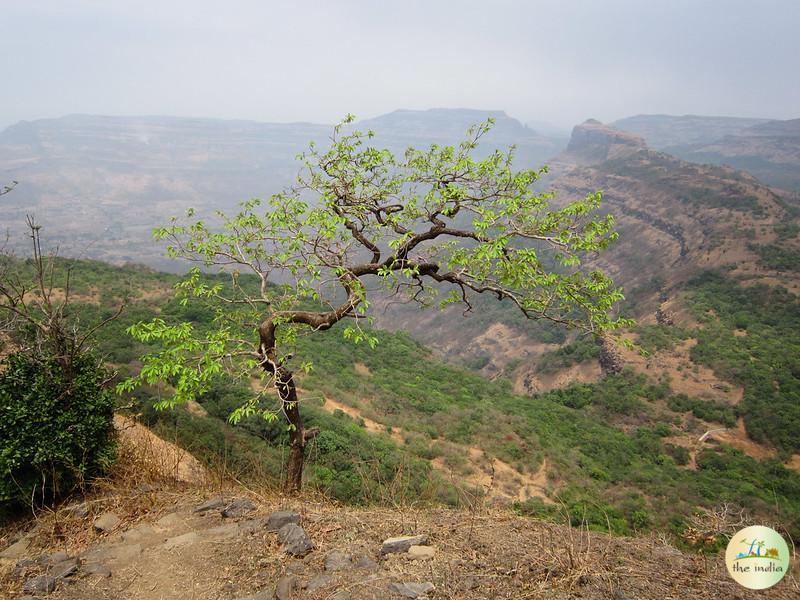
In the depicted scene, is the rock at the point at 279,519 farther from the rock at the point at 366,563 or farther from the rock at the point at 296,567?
the rock at the point at 366,563

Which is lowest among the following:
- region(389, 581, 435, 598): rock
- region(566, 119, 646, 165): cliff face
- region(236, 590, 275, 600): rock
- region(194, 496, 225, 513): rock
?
region(194, 496, 225, 513): rock

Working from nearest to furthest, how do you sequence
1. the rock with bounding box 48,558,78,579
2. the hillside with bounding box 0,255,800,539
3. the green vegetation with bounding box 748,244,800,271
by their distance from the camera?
the rock with bounding box 48,558,78,579 → the hillside with bounding box 0,255,800,539 → the green vegetation with bounding box 748,244,800,271

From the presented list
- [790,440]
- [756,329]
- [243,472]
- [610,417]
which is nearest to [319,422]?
[243,472]

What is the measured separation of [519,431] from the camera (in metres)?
21.4

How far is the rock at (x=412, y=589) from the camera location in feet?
11.7

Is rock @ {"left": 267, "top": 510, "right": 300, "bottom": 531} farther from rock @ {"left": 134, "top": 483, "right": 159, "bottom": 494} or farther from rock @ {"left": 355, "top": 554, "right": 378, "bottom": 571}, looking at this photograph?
rock @ {"left": 134, "top": 483, "right": 159, "bottom": 494}

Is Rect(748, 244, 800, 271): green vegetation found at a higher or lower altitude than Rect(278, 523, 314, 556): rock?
lower

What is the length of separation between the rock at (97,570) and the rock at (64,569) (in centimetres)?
9

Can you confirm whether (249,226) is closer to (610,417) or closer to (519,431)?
(519,431)

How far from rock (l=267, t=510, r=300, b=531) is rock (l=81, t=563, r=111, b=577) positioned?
4.89ft

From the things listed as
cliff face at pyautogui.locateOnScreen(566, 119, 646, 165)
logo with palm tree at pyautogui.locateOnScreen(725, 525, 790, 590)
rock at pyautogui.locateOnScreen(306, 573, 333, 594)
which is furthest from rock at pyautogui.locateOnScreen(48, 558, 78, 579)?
cliff face at pyautogui.locateOnScreen(566, 119, 646, 165)

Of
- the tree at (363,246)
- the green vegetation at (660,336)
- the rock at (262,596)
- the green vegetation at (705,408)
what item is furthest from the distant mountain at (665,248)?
the rock at (262,596)

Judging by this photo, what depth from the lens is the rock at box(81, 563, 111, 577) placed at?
404 centimetres

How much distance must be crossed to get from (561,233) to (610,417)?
27184mm
